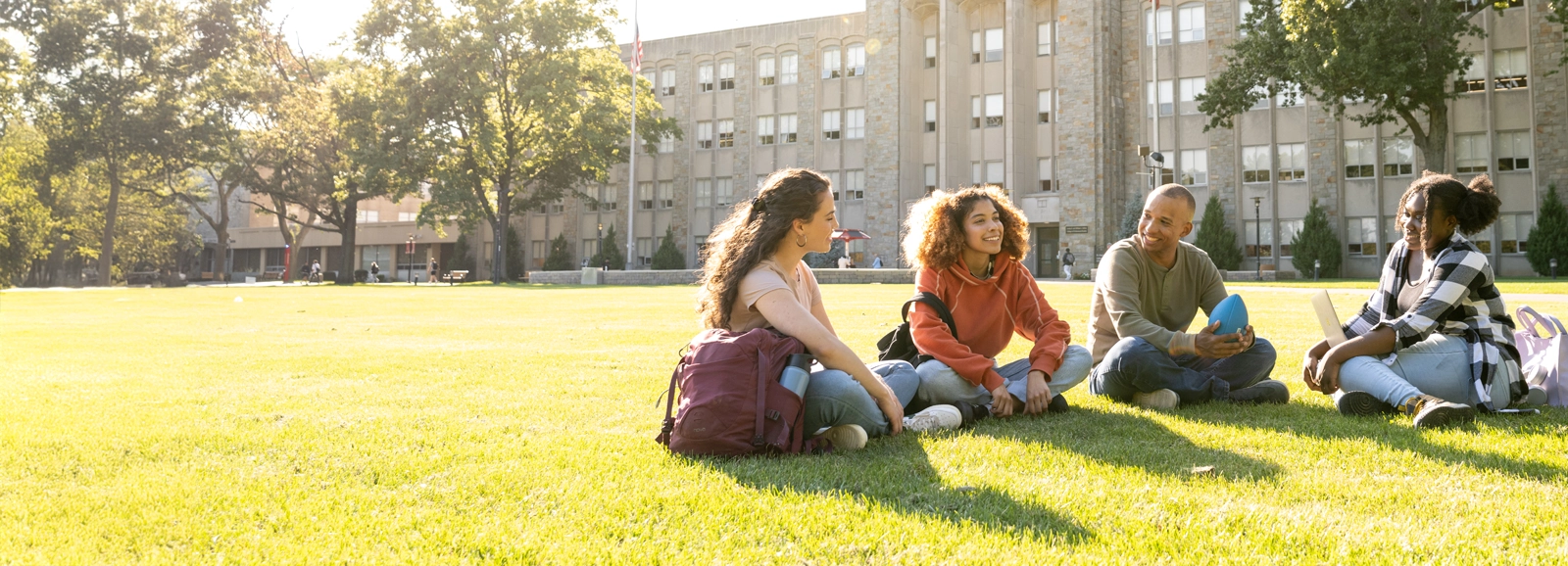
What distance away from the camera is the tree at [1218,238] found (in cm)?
4128

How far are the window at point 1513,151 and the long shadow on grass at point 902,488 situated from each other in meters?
45.4

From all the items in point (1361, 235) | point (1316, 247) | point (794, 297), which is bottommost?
point (794, 297)

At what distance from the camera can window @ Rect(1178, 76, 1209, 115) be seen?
43.4m

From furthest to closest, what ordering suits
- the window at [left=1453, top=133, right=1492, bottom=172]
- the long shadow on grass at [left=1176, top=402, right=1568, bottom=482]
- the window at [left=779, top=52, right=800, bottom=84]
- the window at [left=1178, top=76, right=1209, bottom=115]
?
the window at [left=779, top=52, right=800, bottom=84] < the window at [left=1178, top=76, right=1209, bottom=115] < the window at [left=1453, top=133, right=1492, bottom=172] < the long shadow on grass at [left=1176, top=402, right=1568, bottom=482]

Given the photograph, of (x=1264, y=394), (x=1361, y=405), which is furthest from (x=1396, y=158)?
(x=1361, y=405)

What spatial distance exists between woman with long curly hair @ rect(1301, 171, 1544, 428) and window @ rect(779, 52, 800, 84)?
49299 millimetres

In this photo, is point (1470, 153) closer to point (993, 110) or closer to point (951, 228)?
point (993, 110)

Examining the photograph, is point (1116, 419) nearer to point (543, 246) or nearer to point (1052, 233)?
point (1052, 233)

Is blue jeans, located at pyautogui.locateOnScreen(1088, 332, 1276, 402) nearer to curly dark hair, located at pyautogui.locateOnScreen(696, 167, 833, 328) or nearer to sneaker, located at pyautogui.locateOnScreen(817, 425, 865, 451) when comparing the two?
sneaker, located at pyautogui.locateOnScreen(817, 425, 865, 451)

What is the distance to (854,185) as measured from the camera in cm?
5131

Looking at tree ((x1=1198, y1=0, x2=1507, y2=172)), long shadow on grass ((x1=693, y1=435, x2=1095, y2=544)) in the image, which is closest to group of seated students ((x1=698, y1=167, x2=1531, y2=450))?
long shadow on grass ((x1=693, y1=435, x2=1095, y2=544))

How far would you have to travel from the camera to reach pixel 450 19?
44.7m

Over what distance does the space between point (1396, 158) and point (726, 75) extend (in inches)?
1288

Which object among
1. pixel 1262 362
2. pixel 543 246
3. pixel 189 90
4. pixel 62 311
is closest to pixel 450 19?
pixel 189 90
